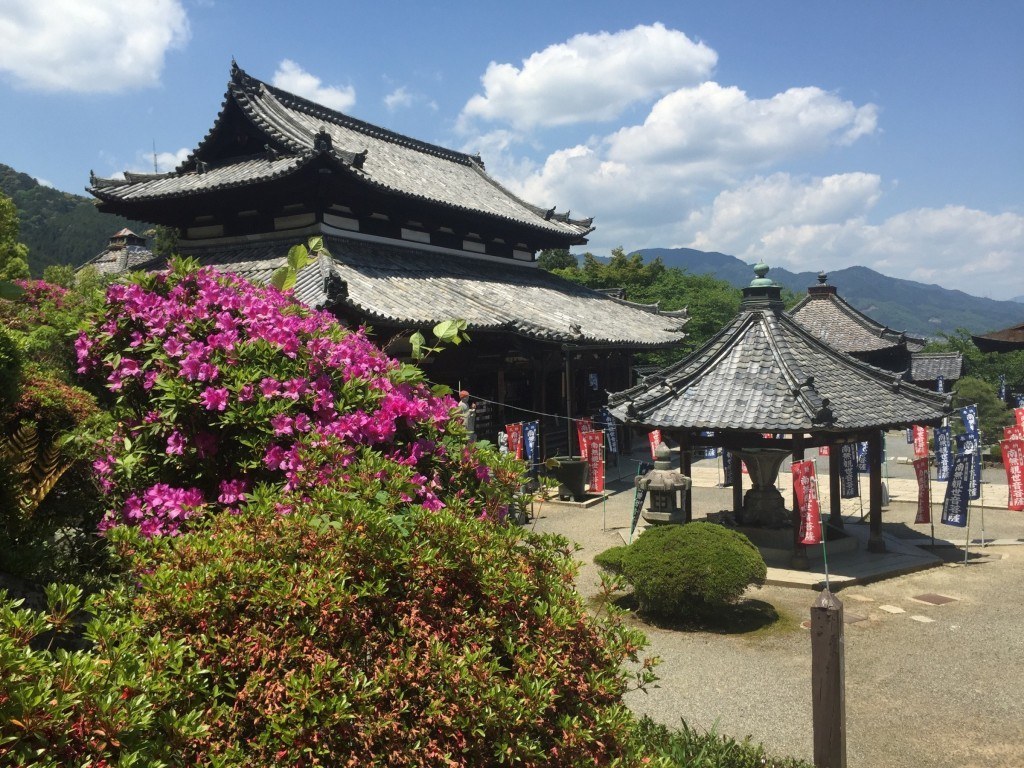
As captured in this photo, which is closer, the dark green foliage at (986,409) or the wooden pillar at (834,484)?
the wooden pillar at (834,484)

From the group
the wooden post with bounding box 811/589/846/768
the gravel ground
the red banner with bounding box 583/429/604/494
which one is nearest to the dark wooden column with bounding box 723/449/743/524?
the gravel ground

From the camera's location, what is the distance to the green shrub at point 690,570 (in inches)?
339

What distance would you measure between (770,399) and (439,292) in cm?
847

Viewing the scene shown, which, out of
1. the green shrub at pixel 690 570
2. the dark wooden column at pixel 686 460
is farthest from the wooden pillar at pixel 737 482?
the green shrub at pixel 690 570

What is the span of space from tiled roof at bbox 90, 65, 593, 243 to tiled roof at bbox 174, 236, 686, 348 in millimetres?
1535

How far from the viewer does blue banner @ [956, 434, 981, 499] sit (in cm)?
1200

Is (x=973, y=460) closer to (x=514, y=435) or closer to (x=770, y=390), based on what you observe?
(x=770, y=390)

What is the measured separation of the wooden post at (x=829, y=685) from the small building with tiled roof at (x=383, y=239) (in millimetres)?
8918

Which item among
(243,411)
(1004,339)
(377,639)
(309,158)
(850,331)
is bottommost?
(377,639)

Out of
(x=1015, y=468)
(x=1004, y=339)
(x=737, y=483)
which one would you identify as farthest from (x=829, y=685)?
(x=1004, y=339)

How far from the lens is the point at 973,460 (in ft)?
39.5

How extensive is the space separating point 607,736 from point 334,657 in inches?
41.7

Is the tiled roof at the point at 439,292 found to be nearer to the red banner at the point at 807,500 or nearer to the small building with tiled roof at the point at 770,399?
the small building with tiled roof at the point at 770,399

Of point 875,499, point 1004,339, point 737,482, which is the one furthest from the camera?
point 1004,339
